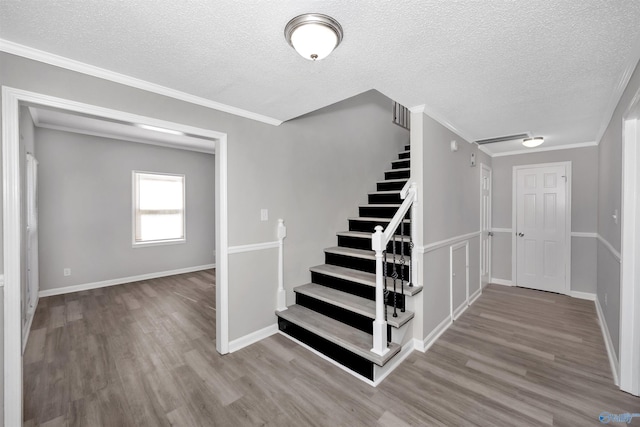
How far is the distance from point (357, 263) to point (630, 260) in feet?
7.16

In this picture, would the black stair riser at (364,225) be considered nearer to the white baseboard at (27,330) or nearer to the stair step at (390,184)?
the stair step at (390,184)

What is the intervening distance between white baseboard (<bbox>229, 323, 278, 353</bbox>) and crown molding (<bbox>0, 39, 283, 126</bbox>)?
2.16m

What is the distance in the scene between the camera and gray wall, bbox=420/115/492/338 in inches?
105

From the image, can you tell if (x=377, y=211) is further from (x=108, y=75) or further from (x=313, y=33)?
(x=108, y=75)

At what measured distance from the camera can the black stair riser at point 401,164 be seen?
4.55m

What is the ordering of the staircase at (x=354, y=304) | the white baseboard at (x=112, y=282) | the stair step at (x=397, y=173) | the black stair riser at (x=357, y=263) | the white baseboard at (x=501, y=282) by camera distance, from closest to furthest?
the staircase at (x=354, y=304) < the black stair riser at (x=357, y=263) < the white baseboard at (x=112, y=282) < the stair step at (x=397, y=173) < the white baseboard at (x=501, y=282)

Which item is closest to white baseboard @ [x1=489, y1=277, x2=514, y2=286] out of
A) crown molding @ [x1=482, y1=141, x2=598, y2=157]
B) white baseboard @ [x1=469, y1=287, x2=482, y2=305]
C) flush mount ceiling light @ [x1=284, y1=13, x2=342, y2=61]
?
white baseboard @ [x1=469, y1=287, x2=482, y2=305]

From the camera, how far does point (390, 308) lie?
2.59 m

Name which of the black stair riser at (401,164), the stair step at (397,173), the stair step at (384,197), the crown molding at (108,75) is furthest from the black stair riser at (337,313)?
the black stair riser at (401,164)

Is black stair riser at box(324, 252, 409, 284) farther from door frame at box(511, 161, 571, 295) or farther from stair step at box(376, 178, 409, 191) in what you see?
door frame at box(511, 161, 571, 295)

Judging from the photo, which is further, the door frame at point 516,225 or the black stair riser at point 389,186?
the door frame at point 516,225

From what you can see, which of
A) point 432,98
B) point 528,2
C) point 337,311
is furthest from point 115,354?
point 528,2

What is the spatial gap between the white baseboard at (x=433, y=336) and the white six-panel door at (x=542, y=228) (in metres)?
2.50

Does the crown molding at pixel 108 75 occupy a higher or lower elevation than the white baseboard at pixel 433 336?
higher
